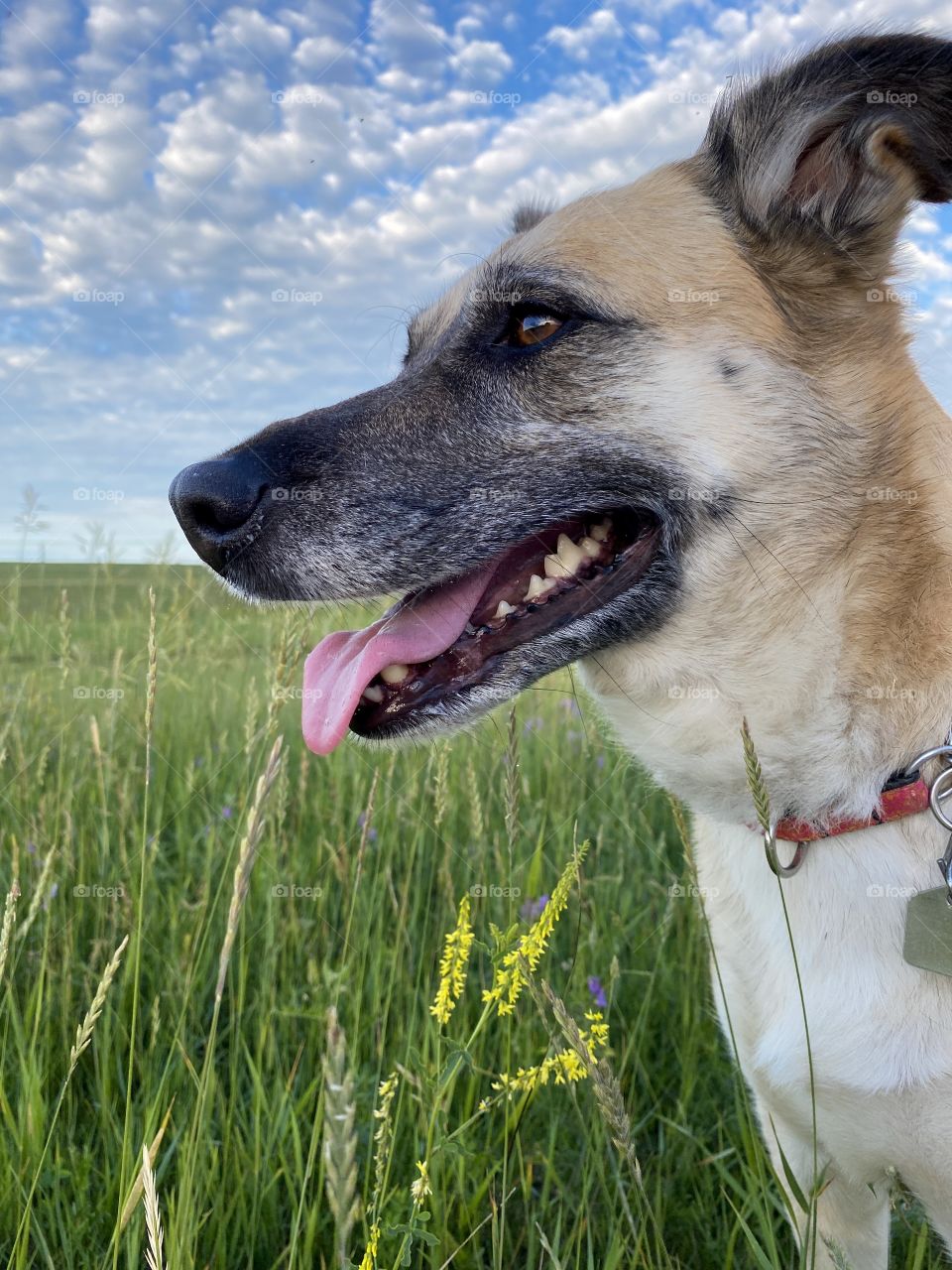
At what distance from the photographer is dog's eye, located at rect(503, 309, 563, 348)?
86.9 inches

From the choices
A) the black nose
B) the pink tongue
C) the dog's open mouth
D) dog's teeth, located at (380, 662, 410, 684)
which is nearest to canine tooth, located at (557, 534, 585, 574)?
the dog's open mouth

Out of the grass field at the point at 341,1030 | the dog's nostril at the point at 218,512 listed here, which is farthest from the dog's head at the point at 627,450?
the grass field at the point at 341,1030

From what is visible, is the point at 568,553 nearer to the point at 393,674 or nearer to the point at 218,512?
the point at 393,674

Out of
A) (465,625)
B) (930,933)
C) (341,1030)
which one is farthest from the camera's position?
(465,625)

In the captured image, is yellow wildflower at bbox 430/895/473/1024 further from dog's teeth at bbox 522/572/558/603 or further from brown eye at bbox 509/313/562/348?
brown eye at bbox 509/313/562/348

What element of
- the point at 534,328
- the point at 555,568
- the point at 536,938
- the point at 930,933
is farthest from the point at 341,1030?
the point at 534,328

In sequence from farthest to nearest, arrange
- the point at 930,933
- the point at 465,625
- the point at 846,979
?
the point at 465,625 → the point at 846,979 → the point at 930,933

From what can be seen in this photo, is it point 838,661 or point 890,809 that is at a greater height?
point 838,661

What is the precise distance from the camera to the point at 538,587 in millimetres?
2125

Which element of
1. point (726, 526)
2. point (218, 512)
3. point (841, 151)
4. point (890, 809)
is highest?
point (841, 151)

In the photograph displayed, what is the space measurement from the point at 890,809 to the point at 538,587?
0.84 m

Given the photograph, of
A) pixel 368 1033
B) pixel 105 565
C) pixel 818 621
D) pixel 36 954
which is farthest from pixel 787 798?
pixel 105 565

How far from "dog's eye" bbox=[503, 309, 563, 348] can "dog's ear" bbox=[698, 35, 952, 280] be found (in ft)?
1.62

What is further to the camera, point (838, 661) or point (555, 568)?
point (555, 568)
